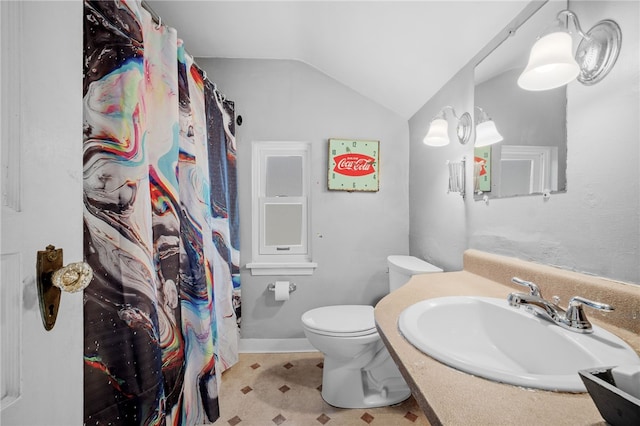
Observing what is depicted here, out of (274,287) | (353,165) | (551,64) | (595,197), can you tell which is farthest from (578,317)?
(274,287)

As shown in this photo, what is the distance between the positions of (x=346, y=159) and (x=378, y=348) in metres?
1.35

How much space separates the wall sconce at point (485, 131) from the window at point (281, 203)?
4.04ft

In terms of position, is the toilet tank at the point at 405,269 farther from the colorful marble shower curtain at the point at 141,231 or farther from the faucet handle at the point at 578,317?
the colorful marble shower curtain at the point at 141,231

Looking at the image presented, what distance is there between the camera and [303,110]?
2066mm

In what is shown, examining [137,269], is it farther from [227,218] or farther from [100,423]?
[227,218]

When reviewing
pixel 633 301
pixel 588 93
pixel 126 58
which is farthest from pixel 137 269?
pixel 588 93

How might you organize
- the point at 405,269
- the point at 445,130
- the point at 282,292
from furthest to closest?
the point at 282,292 < the point at 405,269 < the point at 445,130

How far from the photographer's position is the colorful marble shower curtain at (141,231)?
82 cm

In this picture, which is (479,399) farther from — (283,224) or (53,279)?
(283,224)

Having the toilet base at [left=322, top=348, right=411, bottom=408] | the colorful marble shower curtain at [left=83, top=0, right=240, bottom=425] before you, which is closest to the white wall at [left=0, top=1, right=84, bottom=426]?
the colorful marble shower curtain at [left=83, top=0, right=240, bottom=425]

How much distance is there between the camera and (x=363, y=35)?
150 centimetres

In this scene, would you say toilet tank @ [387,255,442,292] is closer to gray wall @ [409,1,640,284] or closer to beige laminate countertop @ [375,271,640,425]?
gray wall @ [409,1,640,284]

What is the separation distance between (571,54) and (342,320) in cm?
Result: 152

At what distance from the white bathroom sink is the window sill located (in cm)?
129
